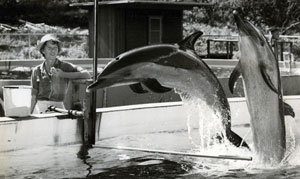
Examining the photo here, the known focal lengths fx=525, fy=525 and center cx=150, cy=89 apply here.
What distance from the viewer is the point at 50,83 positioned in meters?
5.46

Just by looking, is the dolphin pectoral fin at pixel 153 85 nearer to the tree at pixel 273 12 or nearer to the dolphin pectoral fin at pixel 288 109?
the dolphin pectoral fin at pixel 288 109

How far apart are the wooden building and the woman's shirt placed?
1322cm

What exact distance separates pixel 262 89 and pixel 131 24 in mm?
14699

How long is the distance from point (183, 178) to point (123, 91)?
3.38 meters

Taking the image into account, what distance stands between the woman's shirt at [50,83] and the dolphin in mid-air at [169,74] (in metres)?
1.14

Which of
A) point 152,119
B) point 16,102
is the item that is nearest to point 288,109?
point 152,119

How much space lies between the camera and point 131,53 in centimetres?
427

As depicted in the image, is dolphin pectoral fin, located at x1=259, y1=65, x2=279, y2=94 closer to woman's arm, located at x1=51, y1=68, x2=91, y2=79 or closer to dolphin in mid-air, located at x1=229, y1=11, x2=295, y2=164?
dolphin in mid-air, located at x1=229, y1=11, x2=295, y2=164

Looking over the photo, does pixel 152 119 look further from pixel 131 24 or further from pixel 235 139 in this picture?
pixel 131 24

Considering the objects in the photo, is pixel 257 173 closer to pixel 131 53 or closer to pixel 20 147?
pixel 131 53

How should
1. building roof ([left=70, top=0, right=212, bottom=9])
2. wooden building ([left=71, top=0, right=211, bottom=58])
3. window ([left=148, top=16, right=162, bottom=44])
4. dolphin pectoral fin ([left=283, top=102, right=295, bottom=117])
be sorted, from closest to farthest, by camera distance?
1. dolphin pectoral fin ([left=283, top=102, right=295, bottom=117])
2. building roof ([left=70, top=0, right=212, bottom=9])
3. wooden building ([left=71, top=0, right=211, bottom=58])
4. window ([left=148, top=16, right=162, bottom=44])

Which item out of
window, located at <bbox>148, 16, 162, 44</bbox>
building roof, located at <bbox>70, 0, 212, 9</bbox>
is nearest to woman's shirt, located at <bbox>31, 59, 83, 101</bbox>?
building roof, located at <bbox>70, 0, 212, 9</bbox>

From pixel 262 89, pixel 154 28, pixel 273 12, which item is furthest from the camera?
pixel 273 12

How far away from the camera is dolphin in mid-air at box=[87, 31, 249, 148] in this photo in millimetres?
4207
